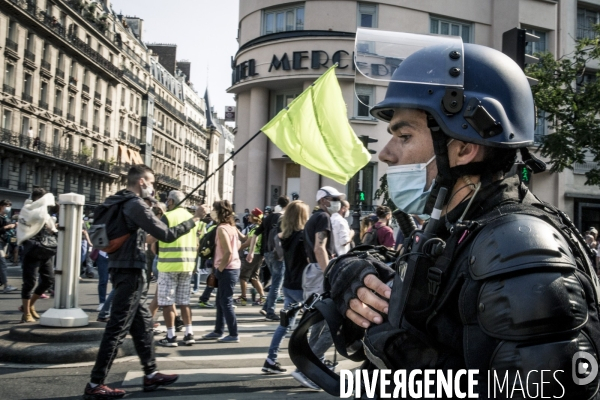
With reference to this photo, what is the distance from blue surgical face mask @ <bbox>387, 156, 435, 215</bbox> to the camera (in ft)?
6.28

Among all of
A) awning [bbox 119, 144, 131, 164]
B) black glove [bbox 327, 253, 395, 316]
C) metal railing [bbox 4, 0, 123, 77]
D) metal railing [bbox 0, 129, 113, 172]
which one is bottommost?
black glove [bbox 327, 253, 395, 316]

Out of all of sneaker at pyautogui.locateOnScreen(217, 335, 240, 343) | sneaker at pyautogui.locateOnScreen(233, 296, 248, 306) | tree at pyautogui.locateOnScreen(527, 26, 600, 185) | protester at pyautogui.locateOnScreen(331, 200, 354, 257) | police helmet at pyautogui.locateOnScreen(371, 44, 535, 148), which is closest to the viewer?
police helmet at pyautogui.locateOnScreen(371, 44, 535, 148)

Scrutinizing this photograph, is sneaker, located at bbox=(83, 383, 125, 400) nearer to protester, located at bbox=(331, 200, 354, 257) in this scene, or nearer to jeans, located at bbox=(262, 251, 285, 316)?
protester, located at bbox=(331, 200, 354, 257)

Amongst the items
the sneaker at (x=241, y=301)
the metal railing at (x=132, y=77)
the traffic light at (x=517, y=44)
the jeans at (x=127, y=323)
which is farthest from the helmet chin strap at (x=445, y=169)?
the metal railing at (x=132, y=77)

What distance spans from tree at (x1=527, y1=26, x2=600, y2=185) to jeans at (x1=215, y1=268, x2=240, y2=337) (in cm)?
893

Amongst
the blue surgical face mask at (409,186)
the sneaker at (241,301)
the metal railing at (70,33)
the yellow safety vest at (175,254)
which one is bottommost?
the sneaker at (241,301)

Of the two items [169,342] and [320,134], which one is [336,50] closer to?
[320,134]

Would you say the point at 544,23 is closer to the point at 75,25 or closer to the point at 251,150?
the point at 251,150

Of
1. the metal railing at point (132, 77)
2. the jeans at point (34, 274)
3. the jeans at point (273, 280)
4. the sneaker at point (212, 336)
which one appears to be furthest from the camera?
the metal railing at point (132, 77)

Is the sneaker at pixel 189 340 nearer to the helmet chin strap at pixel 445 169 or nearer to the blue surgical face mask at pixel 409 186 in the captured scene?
the blue surgical face mask at pixel 409 186

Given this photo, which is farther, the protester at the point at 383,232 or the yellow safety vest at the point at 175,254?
the protester at the point at 383,232

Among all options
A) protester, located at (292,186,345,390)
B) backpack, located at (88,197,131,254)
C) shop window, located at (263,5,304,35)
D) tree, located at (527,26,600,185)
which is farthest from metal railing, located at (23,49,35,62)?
backpack, located at (88,197,131,254)

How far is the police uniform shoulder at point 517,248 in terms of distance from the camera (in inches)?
49.7

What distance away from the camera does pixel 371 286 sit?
5.80ft
